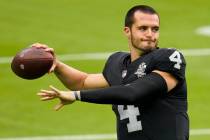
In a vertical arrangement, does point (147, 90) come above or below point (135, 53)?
below

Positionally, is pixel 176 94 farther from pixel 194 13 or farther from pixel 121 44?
pixel 194 13

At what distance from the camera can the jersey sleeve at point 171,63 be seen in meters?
8.57

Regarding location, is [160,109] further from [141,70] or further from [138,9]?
[138,9]

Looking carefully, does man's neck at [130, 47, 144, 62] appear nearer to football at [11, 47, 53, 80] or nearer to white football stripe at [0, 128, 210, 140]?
football at [11, 47, 53, 80]

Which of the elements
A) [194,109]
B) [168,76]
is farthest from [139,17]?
[194,109]

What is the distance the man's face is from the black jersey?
0.09 meters

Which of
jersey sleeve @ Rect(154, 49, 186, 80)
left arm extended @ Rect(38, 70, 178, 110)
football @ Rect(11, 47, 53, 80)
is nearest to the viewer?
left arm extended @ Rect(38, 70, 178, 110)

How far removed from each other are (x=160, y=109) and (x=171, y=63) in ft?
1.42

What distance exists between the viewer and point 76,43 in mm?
16703

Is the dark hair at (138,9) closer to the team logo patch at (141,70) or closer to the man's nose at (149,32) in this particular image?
the man's nose at (149,32)

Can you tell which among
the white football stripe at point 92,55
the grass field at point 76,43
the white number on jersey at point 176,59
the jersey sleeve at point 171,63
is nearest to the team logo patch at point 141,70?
the jersey sleeve at point 171,63

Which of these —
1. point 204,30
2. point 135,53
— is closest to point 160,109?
point 135,53

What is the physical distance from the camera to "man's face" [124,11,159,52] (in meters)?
8.76

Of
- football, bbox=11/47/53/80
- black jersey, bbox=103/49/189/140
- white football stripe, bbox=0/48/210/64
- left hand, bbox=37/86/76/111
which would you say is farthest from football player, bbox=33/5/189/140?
white football stripe, bbox=0/48/210/64
